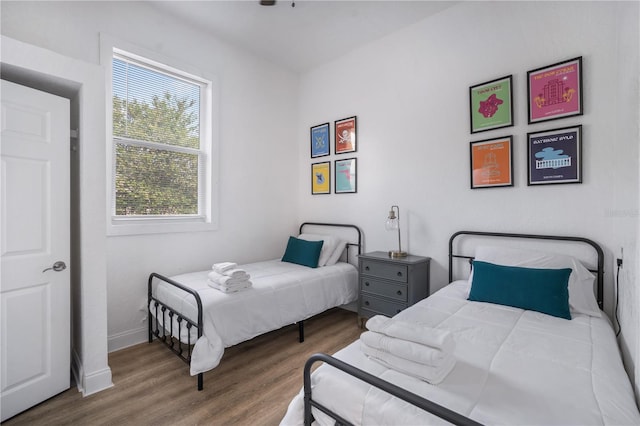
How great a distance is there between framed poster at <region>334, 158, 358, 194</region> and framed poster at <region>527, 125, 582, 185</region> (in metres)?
1.73

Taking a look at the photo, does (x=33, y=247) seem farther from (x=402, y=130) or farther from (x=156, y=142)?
(x=402, y=130)

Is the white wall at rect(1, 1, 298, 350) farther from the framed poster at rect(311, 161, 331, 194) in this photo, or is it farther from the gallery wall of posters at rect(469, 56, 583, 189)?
the gallery wall of posters at rect(469, 56, 583, 189)


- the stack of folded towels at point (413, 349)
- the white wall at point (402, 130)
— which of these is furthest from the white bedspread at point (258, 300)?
the stack of folded towels at point (413, 349)

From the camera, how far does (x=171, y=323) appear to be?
7.78 ft

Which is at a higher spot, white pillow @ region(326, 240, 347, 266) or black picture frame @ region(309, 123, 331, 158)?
black picture frame @ region(309, 123, 331, 158)

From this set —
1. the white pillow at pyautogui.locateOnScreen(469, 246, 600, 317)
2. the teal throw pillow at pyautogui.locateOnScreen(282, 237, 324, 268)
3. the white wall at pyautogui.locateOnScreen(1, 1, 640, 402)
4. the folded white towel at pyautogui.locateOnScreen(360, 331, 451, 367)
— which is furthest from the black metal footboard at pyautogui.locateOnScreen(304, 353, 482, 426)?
the teal throw pillow at pyautogui.locateOnScreen(282, 237, 324, 268)

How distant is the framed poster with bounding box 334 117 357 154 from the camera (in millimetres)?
3588

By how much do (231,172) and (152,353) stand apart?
77.3 inches

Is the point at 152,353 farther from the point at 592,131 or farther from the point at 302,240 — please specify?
the point at 592,131

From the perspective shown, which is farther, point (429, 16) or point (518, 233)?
point (429, 16)

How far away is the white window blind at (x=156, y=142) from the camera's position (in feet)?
8.93

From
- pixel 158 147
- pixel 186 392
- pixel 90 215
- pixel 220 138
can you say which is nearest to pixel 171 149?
pixel 158 147

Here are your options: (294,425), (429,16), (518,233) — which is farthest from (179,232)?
(429,16)

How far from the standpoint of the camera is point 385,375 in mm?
1215
